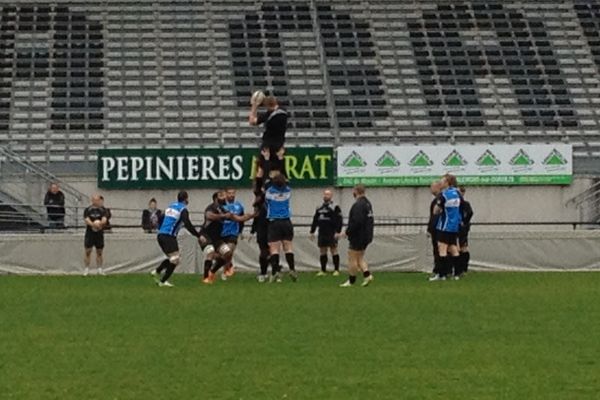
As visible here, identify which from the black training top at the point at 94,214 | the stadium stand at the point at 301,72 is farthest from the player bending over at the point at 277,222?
the stadium stand at the point at 301,72

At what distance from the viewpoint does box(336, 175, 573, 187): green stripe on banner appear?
1451 inches

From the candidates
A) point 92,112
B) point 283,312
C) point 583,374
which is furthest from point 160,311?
point 92,112

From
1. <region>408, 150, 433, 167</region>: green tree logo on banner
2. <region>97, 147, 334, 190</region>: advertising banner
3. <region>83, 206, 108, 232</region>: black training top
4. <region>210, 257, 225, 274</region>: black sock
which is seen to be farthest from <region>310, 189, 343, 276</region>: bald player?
<region>408, 150, 433, 167</region>: green tree logo on banner

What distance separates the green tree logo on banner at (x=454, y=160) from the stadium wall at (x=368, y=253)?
707 cm

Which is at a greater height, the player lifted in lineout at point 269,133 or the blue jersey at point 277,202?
the player lifted in lineout at point 269,133

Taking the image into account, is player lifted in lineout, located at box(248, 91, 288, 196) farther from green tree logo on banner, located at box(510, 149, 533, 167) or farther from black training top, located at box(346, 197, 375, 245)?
green tree logo on banner, located at box(510, 149, 533, 167)

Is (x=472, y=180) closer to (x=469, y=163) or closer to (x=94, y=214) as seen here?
(x=469, y=163)

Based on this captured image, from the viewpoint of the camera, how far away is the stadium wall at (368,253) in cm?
2916

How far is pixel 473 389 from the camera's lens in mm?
8617

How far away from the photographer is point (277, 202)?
2216 cm

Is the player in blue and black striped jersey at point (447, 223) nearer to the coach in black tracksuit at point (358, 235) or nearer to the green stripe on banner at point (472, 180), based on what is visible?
Result: the coach in black tracksuit at point (358, 235)

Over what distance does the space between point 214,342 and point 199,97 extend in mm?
30241

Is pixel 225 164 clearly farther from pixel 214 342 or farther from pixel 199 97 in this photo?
pixel 214 342

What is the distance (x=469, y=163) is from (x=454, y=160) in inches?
15.5
